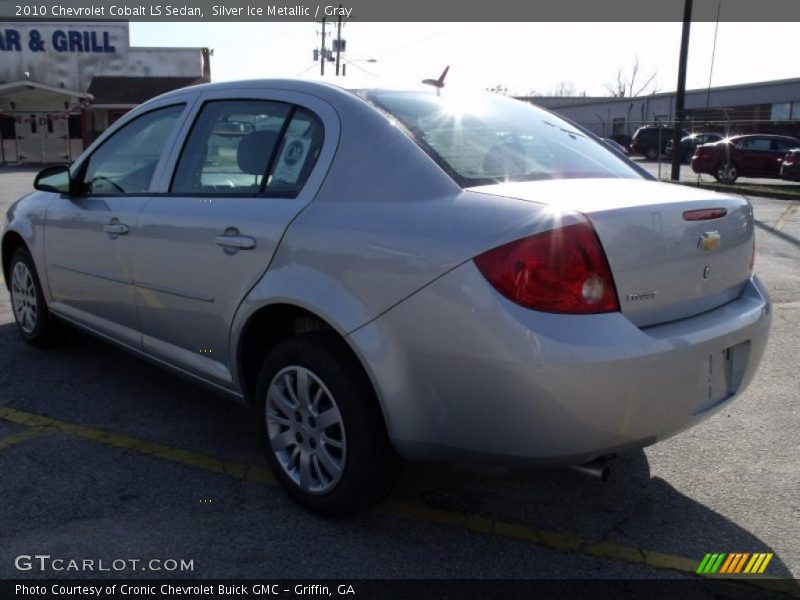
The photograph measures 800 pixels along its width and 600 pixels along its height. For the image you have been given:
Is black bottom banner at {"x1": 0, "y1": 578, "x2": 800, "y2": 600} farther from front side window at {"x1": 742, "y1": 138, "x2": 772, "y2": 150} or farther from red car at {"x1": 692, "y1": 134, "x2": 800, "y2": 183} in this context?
front side window at {"x1": 742, "y1": 138, "x2": 772, "y2": 150}

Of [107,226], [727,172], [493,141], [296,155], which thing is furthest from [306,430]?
[727,172]

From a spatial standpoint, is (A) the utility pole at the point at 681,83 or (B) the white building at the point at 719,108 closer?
(A) the utility pole at the point at 681,83

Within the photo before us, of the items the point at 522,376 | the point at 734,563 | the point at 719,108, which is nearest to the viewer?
the point at 522,376

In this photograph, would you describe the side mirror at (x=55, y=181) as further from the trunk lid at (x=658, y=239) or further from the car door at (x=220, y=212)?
the trunk lid at (x=658, y=239)

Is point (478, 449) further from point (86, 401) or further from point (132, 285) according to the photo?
point (86, 401)

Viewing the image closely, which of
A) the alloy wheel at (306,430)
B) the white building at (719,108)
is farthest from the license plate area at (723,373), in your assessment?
the white building at (719,108)

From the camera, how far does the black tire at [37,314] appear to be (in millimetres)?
5141

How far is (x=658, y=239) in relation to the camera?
272cm

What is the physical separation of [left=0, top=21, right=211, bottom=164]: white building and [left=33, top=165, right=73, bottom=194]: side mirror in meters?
28.8

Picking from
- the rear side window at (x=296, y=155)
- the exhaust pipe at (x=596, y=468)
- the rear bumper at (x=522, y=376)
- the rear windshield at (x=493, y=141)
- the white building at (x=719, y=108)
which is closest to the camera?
the rear bumper at (x=522, y=376)

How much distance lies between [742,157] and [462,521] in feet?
74.7

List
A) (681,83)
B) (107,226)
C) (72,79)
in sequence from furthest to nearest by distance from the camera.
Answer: (72,79) → (681,83) → (107,226)

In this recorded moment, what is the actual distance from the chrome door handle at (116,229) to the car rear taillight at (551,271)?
218cm

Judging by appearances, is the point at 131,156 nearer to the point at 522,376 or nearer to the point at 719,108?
the point at 522,376
